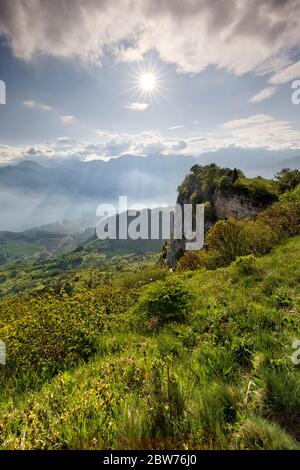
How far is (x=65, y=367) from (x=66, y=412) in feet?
10.7

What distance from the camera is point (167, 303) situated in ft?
29.1

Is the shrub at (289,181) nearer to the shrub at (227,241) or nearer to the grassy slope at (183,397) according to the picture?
the shrub at (227,241)

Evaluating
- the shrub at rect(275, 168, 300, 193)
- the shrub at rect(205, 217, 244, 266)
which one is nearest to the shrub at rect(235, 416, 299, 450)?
the shrub at rect(205, 217, 244, 266)

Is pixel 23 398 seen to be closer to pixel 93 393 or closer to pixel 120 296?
pixel 93 393

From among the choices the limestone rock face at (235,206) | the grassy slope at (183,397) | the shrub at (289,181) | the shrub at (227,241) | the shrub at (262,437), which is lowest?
the grassy slope at (183,397)

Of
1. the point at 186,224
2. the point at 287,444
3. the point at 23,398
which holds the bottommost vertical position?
the point at 23,398

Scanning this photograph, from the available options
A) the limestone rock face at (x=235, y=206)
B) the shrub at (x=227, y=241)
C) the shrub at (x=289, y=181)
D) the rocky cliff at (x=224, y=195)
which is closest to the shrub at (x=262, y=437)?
the shrub at (x=227, y=241)

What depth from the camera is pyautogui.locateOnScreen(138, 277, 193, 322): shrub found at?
28.3ft

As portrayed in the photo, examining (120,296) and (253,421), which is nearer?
(253,421)

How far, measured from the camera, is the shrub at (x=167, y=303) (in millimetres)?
8625

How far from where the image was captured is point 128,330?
337 inches

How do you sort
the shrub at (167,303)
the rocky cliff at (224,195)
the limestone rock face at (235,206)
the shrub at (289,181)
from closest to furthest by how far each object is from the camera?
1. the shrub at (167,303)
2. the shrub at (289,181)
3. the limestone rock face at (235,206)
4. the rocky cliff at (224,195)

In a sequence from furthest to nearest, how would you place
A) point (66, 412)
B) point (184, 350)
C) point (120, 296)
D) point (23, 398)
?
1. point (120, 296)
2. point (184, 350)
3. point (23, 398)
4. point (66, 412)

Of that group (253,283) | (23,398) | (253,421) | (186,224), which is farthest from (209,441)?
(186,224)
